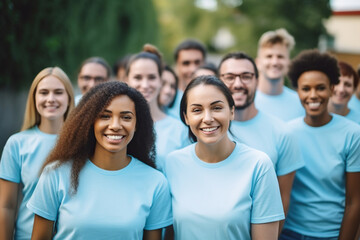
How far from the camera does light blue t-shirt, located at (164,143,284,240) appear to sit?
7.66ft

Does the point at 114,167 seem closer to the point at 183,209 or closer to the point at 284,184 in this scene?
the point at 183,209

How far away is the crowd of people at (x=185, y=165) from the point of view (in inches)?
93.4

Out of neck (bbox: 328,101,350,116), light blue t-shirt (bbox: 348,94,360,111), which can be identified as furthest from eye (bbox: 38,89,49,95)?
light blue t-shirt (bbox: 348,94,360,111)

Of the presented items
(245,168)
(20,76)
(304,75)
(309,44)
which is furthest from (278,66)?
(309,44)

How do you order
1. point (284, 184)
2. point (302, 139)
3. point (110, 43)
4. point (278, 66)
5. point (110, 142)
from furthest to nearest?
point (110, 43), point (278, 66), point (302, 139), point (284, 184), point (110, 142)

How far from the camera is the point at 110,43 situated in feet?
42.0

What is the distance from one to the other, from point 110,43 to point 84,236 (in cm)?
1124

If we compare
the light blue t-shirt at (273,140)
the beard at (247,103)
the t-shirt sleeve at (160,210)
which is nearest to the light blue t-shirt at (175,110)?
the beard at (247,103)

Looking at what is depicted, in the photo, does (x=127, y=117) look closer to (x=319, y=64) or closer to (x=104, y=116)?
(x=104, y=116)

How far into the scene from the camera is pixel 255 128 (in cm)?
320

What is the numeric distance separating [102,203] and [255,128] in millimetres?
1544

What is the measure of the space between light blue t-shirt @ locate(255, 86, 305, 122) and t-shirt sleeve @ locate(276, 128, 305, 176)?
122 cm

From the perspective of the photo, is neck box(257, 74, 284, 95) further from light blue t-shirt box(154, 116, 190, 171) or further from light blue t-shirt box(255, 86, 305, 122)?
light blue t-shirt box(154, 116, 190, 171)

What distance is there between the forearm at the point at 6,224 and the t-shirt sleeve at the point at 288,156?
2301 millimetres
